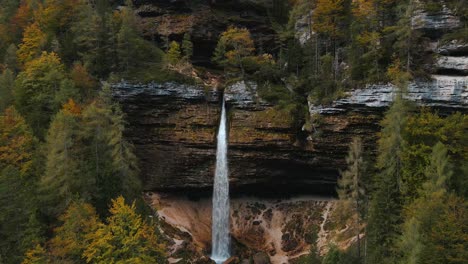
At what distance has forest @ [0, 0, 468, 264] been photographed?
85.2 feet

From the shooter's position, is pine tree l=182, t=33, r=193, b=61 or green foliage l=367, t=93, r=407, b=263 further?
pine tree l=182, t=33, r=193, b=61

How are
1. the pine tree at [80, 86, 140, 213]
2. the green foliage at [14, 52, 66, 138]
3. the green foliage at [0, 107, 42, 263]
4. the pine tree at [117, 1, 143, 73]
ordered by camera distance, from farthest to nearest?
the pine tree at [117, 1, 143, 73] < the green foliage at [14, 52, 66, 138] < the pine tree at [80, 86, 140, 213] < the green foliage at [0, 107, 42, 263]

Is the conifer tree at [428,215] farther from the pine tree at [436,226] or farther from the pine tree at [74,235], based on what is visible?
the pine tree at [74,235]

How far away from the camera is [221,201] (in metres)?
41.8

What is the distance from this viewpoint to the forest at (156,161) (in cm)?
2596

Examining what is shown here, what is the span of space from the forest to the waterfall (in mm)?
5429

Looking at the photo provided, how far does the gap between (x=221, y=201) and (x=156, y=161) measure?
735cm

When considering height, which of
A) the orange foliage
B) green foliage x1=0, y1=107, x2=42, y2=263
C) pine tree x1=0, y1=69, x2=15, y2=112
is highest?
pine tree x1=0, y1=69, x2=15, y2=112

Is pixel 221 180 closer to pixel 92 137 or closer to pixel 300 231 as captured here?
pixel 300 231

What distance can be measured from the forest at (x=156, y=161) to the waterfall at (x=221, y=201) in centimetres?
543

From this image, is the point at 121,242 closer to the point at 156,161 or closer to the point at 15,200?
the point at 15,200

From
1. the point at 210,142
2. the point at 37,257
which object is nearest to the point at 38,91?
the point at 210,142

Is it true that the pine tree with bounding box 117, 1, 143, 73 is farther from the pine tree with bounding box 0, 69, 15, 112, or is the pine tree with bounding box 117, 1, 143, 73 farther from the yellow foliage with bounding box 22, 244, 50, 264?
the yellow foliage with bounding box 22, 244, 50, 264

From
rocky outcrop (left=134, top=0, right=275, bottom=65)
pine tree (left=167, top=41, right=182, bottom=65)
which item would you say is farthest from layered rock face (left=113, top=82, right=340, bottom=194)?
rocky outcrop (left=134, top=0, right=275, bottom=65)
